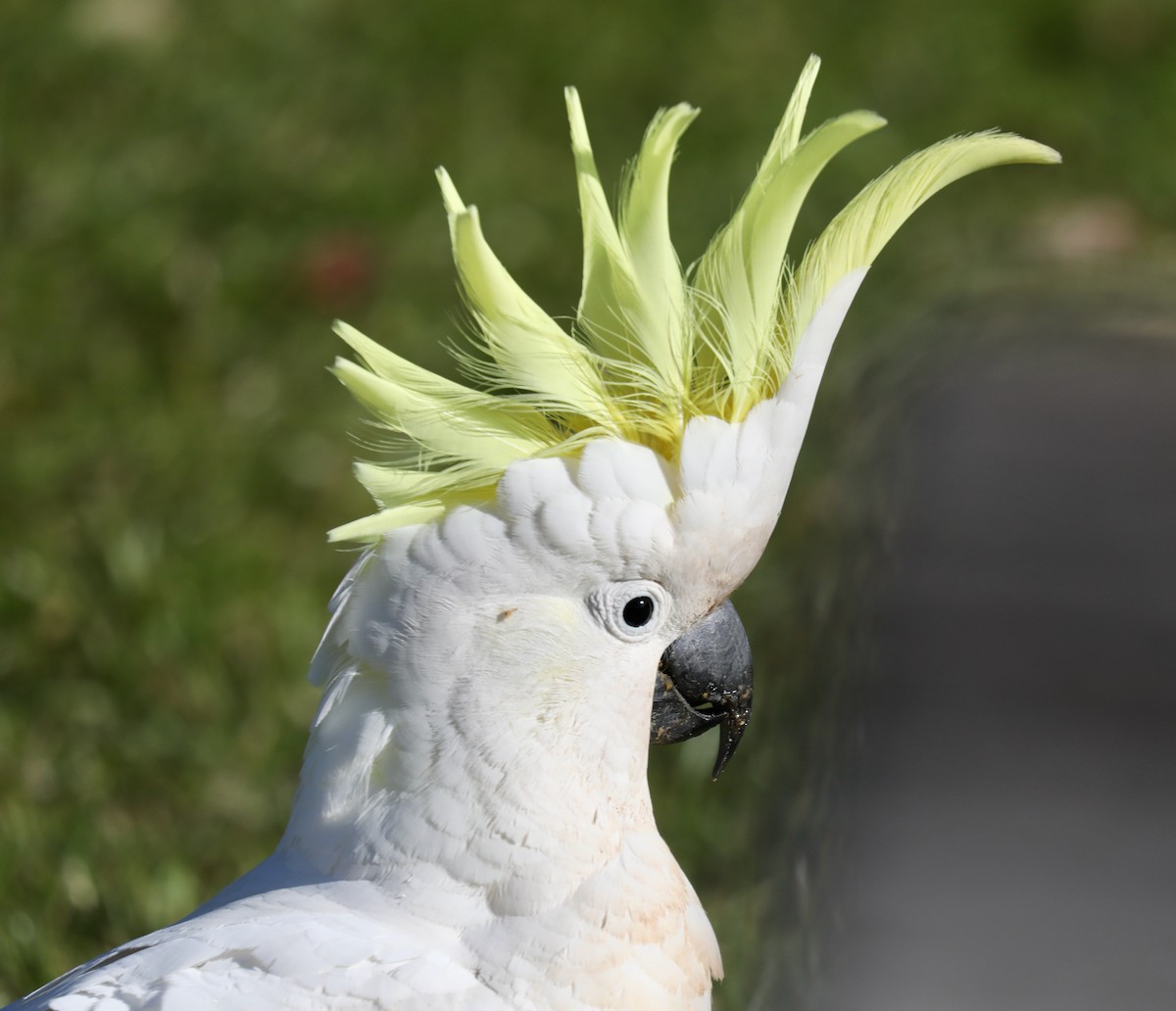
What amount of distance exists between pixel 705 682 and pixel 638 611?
0.12 m

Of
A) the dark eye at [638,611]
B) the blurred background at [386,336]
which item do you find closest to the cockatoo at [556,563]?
the dark eye at [638,611]

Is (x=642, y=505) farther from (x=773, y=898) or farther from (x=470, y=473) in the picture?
(x=773, y=898)

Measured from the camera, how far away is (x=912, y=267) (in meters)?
3.33

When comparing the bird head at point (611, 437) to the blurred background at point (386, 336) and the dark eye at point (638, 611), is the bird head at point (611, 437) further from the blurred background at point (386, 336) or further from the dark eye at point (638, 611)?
the blurred background at point (386, 336)

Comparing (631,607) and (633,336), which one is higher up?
(633,336)

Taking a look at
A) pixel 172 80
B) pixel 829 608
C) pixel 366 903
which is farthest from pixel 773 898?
pixel 172 80

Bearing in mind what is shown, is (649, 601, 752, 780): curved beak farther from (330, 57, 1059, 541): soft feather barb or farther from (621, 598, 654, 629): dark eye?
(330, 57, 1059, 541): soft feather barb

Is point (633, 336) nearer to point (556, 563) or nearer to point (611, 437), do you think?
point (611, 437)

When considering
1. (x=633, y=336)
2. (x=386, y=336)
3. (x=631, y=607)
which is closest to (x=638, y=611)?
(x=631, y=607)

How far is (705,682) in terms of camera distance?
1.41 metres

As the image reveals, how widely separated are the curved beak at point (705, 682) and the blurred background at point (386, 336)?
611 mm

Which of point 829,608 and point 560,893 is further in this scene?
point 829,608

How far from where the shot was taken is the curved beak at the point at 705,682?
54.8 inches

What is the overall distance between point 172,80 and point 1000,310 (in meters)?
2.10
